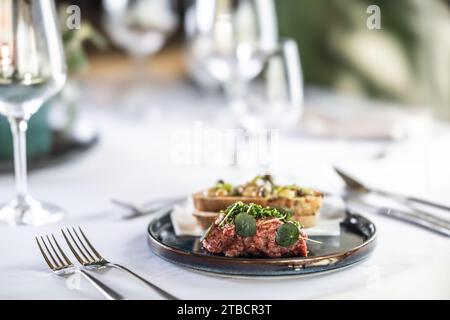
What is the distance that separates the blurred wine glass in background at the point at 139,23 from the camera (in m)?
2.02

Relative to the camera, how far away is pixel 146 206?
1164 millimetres

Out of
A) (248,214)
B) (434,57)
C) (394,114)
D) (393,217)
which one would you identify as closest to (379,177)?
(393,217)

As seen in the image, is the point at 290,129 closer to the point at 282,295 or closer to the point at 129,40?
the point at 129,40

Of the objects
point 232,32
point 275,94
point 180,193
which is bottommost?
point 180,193

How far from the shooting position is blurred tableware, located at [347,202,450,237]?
3.39ft

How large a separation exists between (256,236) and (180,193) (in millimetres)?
458

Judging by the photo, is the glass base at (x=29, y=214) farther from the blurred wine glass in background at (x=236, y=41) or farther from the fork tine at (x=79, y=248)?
the blurred wine glass in background at (x=236, y=41)

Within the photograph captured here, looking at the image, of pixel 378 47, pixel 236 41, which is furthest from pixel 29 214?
pixel 378 47

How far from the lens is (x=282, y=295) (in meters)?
0.80

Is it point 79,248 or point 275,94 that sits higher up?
point 275,94

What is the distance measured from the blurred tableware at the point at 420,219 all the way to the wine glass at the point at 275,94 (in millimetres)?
300

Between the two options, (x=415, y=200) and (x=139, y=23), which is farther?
(x=139, y=23)

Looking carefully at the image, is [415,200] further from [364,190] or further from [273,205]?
[273,205]

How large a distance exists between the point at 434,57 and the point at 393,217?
1.39 m
